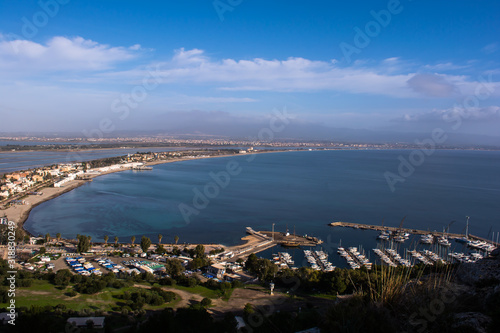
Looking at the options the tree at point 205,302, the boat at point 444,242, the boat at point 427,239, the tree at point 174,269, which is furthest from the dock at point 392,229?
the tree at point 205,302

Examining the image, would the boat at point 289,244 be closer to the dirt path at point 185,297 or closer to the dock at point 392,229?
the dock at point 392,229

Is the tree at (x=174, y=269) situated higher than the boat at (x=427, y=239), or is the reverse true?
the tree at (x=174, y=269)

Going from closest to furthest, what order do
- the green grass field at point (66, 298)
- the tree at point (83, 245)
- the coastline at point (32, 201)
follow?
the green grass field at point (66, 298) → the tree at point (83, 245) → the coastline at point (32, 201)

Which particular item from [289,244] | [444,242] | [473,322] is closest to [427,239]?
[444,242]

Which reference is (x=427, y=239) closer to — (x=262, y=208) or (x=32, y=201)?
(x=262, y=208)

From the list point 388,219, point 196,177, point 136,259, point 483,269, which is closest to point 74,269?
point 136,259

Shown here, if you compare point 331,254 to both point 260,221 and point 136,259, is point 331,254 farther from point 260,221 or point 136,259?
point 136,259

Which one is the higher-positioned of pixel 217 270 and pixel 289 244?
pixel 217 270
